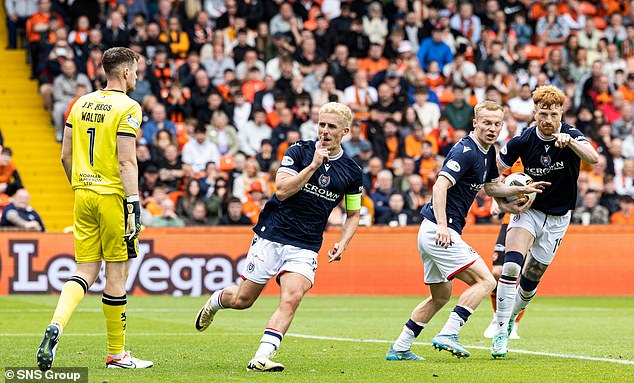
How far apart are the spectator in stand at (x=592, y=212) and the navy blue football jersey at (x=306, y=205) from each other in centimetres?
1305

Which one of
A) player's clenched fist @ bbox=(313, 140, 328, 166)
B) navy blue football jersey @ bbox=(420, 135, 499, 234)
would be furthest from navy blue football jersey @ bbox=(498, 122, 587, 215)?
player's clenched fist @ bbox=(313, 140, 328, 166)

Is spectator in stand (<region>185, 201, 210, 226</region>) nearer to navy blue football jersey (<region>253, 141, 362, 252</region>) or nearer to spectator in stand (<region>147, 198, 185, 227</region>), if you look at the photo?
spectator in stand (<region>147, 198, 185, 227</region>)

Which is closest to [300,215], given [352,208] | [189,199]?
[352,208]

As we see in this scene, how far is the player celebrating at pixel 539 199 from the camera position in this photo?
11.0 meters

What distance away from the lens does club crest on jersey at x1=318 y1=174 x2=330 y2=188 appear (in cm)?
977

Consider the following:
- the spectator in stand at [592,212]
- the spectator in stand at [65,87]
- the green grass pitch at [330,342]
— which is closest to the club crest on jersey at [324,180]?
the green grass pitch at [330,342]

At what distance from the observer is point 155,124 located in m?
22.9

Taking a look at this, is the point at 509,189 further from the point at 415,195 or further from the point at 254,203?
the point at 415,195

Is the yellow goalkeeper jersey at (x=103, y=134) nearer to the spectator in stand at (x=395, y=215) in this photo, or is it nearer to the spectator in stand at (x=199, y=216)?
the spectator in stand at (x=199, y=216)

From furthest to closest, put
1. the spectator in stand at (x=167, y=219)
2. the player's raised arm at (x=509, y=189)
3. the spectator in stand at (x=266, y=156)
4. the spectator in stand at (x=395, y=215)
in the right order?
the spectator in stand at (x=266, y=156) → the spectator in stand at (x=395, y=215) → the spectator in stand at (x=167, y=219) → the player's raised arm at (x=509, y=189)

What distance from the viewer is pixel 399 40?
86.3 feet

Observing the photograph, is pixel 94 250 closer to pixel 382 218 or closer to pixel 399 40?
pixel 382 218

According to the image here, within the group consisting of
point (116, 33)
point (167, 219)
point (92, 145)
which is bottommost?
point (167, 219)

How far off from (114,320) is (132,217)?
0.90 m
